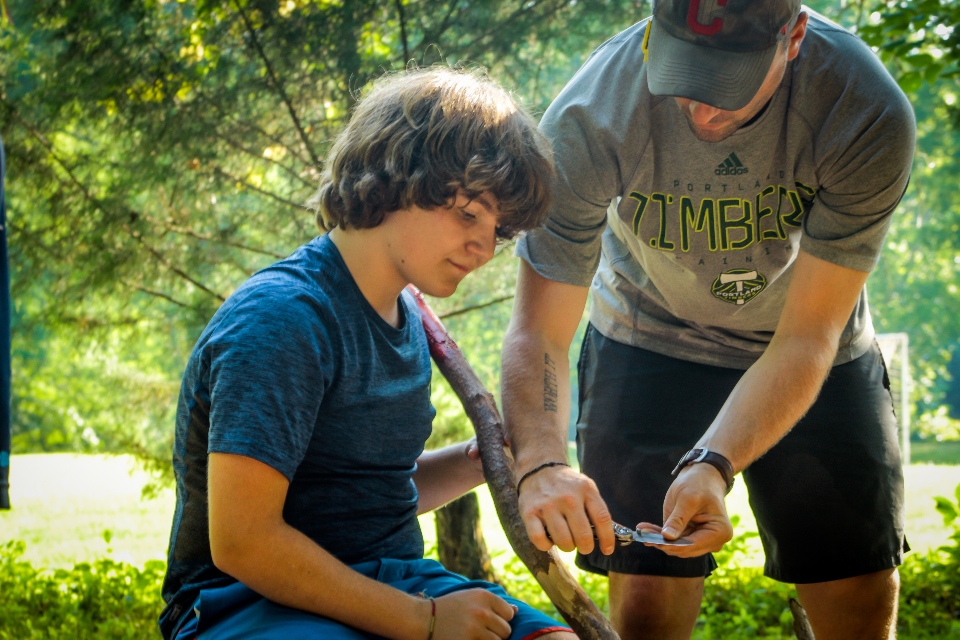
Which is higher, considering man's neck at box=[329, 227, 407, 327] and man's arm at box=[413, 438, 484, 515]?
man's neck at box=[329, 227, 407, 327]

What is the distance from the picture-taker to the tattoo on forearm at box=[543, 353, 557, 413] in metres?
2.00

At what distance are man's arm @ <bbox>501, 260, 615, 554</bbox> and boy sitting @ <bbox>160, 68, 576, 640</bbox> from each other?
210mm

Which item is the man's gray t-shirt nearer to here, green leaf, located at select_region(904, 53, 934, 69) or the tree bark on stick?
the tree bark on stick

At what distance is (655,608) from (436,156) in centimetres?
120

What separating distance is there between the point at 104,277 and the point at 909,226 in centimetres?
1485

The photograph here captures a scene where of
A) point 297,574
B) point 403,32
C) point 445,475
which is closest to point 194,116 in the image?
point 403,32

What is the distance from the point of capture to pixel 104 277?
3670 mm

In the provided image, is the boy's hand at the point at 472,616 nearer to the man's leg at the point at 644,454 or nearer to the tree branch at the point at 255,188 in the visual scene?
the man's leg at the point at 644,454

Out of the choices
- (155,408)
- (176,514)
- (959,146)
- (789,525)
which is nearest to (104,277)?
(155,408)

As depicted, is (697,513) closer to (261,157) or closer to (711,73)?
(711,73)

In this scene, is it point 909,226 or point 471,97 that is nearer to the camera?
point 471,97

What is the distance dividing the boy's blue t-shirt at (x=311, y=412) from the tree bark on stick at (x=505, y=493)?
0.17 metres

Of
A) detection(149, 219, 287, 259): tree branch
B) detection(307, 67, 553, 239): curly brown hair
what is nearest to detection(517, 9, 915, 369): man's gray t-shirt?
detection(307, 67, 553, 239): curly brown hair

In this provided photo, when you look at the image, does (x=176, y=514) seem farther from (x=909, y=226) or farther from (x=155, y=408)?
(x=909, y=226)
